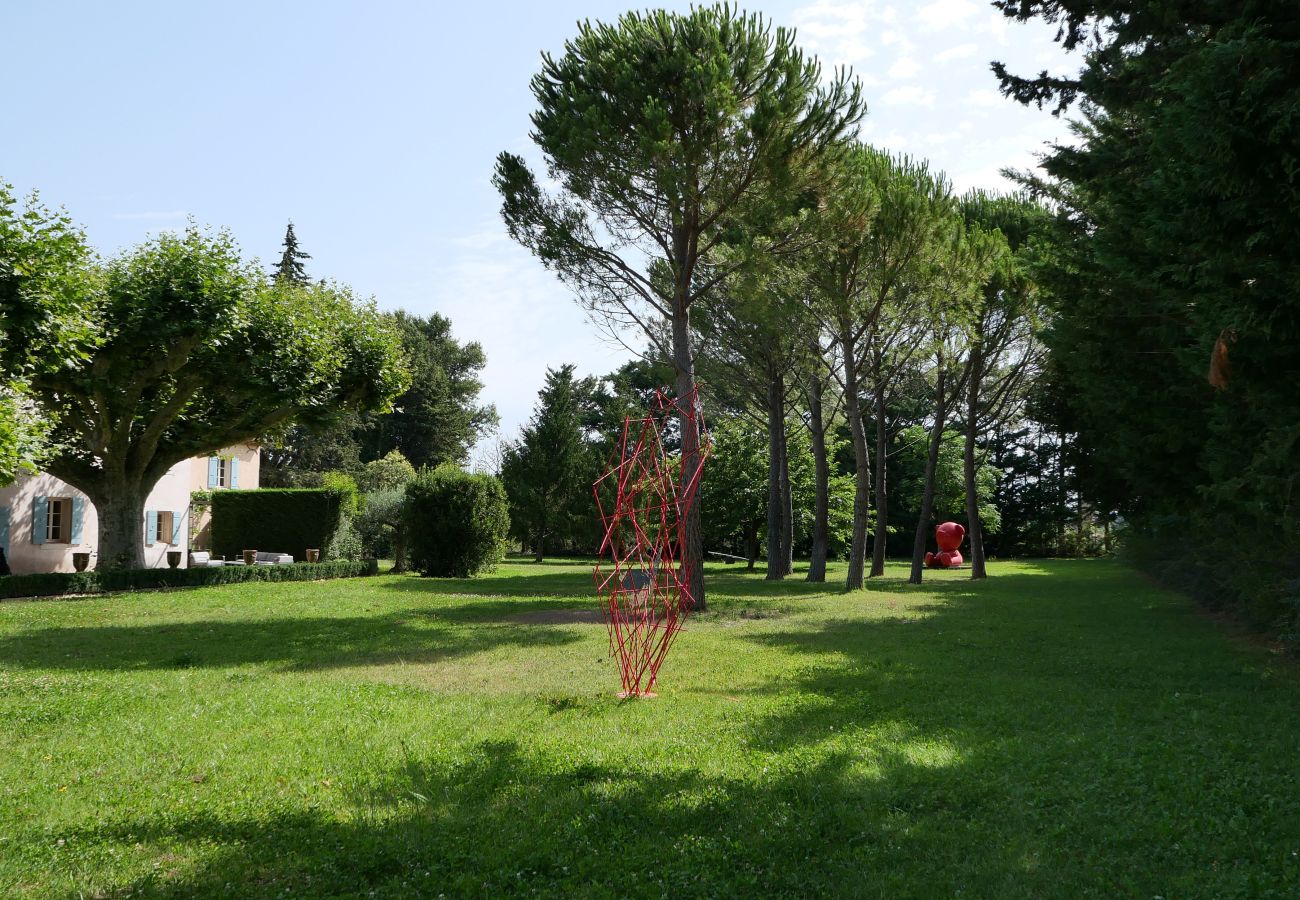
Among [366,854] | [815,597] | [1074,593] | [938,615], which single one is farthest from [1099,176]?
[1074,593]

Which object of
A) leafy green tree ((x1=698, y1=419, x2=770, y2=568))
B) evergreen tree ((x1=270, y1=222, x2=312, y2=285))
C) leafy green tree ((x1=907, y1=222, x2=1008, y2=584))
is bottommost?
leafy green tree ((x1=698, y1=419, x2=770, y2=568))

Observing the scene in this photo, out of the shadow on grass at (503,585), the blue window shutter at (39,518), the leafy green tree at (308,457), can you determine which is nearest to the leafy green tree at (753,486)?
the shadow on grass at (503,585)

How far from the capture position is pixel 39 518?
22.6 metres

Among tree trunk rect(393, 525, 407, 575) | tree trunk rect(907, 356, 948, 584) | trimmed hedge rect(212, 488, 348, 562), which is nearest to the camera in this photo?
tree trunk rect(907, 356, 948, 584)

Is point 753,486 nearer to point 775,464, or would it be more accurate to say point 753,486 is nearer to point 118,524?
point 775,464

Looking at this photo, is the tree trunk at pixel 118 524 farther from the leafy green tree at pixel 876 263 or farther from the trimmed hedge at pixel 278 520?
the leafy green tree at pixel 876 263

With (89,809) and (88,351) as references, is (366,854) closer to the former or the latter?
(89,809)

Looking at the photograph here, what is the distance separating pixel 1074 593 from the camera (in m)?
18.6

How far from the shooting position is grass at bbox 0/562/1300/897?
3.79 meters

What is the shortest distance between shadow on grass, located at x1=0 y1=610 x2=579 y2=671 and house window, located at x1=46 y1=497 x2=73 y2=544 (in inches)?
513

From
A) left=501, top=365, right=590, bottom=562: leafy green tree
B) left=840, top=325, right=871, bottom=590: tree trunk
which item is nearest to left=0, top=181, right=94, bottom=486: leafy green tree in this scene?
left=840, top=325, right=871, bottom=590: tree trunk

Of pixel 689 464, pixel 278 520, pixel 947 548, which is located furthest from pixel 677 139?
pixel 947 548

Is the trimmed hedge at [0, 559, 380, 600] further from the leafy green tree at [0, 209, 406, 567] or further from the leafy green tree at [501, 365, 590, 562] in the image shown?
the leafy green tree at [501, 365, 590, 562]

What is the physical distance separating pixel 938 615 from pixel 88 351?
1498 cm
